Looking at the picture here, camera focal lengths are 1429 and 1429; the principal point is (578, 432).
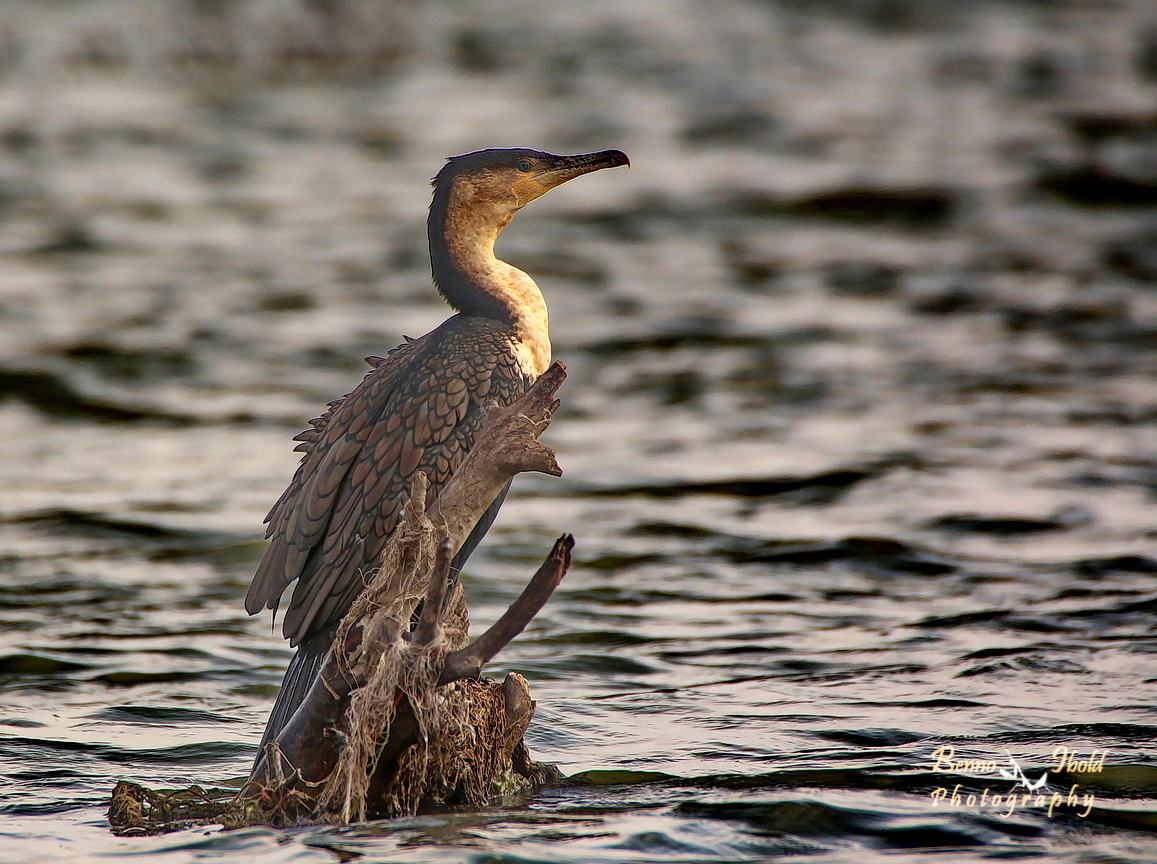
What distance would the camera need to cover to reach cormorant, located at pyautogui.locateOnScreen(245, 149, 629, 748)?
211 inches

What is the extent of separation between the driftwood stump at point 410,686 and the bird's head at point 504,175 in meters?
1.13

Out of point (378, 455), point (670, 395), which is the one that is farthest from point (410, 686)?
point (670, 395)

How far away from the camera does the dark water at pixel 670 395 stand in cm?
627

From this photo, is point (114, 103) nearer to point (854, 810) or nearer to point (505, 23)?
point (505, 23)

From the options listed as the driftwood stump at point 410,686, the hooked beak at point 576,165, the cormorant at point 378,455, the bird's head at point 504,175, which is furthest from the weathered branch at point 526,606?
the hooked beak at point 576,165

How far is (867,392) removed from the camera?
1377cm

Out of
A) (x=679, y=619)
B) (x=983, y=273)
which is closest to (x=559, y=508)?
(x=679, y=619)

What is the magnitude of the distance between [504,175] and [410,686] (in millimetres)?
2198

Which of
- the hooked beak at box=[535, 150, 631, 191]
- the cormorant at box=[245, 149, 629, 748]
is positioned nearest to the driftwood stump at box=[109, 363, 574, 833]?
the cormorant at box=[245, 149, 629, 748]

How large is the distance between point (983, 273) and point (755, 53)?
28.5ft

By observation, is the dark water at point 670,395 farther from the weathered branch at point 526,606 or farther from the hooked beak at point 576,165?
the hooked beak at point 576,165

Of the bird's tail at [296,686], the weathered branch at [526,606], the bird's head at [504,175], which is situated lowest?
the bird's tail at [296,686]

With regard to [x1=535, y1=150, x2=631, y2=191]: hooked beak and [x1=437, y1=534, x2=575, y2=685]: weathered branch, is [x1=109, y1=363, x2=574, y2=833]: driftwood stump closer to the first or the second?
[x1=437, y1=534, x2=575, y2=685]: weathered branch

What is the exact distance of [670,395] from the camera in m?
14.0
